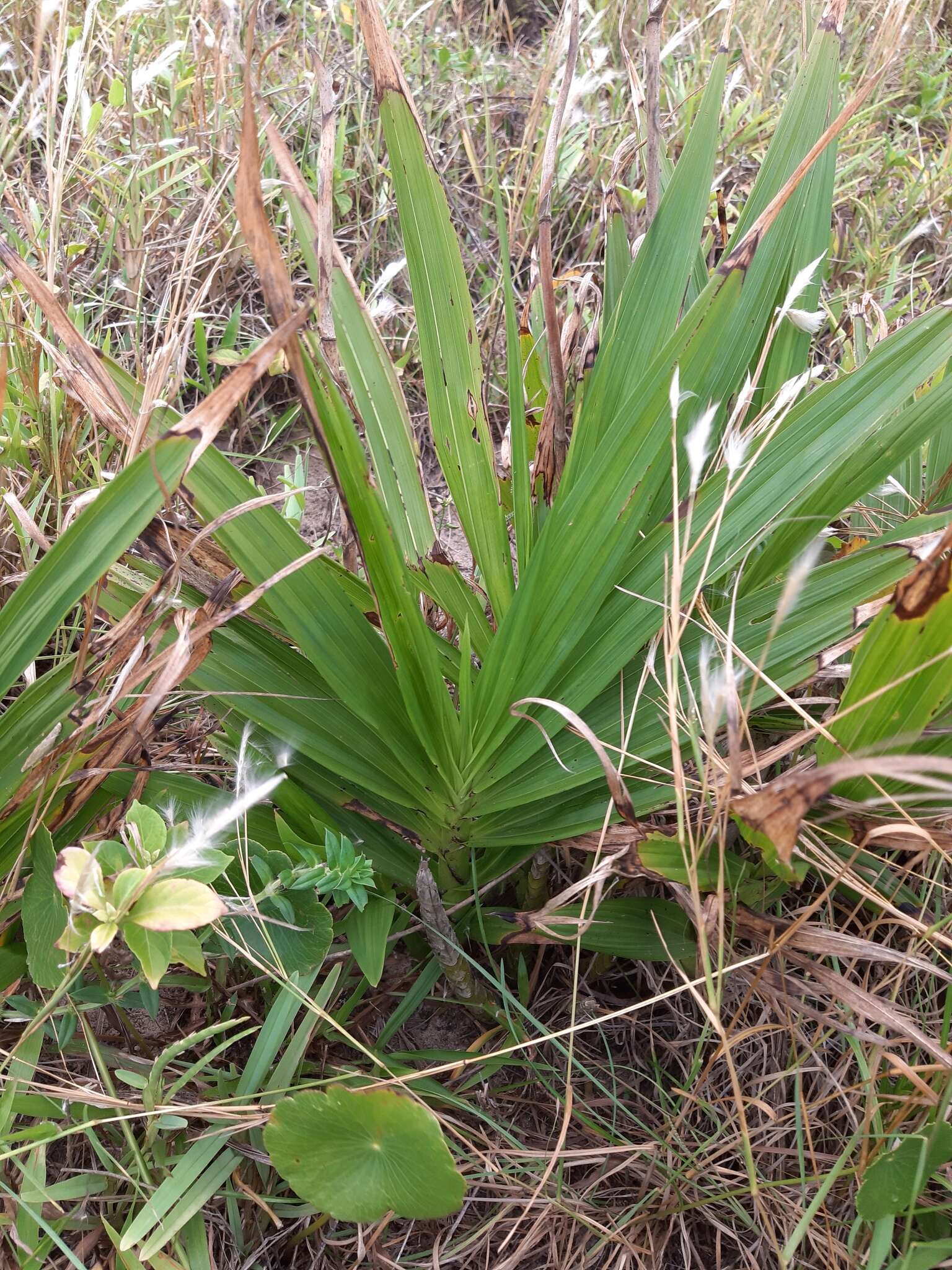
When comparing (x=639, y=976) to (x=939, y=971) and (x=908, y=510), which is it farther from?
(x=908, y=510)

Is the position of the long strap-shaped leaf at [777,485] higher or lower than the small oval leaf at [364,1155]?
higher

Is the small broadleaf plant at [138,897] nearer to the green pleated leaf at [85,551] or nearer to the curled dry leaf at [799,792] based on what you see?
the green pleated leaf at [85,551]

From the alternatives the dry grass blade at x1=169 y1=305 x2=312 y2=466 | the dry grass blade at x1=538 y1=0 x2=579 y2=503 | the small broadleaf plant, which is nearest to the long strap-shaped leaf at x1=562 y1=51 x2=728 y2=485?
the dry grass blade at x1=538 y1=0 x2=579 y2=503

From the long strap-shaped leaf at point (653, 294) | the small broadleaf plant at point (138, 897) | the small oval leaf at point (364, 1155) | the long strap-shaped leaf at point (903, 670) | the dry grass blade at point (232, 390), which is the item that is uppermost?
the dry grass blade at point (232, 390)

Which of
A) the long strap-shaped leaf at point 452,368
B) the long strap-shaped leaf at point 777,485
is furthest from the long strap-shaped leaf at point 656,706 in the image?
Result: the long strap-shaped leaf at point 452,368

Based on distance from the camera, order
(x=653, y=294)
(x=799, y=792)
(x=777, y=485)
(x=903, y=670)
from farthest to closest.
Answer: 1. (x=653, y=294)
2. (x=777, y=485)
3. (x=903, y=670)
4. (x=799, y=792)

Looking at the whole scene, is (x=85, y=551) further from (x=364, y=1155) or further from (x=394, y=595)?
(x=364, y=1155)

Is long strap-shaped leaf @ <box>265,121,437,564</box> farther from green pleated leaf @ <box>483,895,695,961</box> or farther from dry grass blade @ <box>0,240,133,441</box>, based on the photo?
green pleated leaf @ <box>483,895,695,961</box>

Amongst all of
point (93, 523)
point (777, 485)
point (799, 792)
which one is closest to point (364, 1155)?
point (799, 792)

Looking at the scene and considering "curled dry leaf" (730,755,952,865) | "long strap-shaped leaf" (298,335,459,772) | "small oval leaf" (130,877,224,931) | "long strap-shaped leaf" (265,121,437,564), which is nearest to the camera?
"curled dry leaf" (730,755,952,865)
